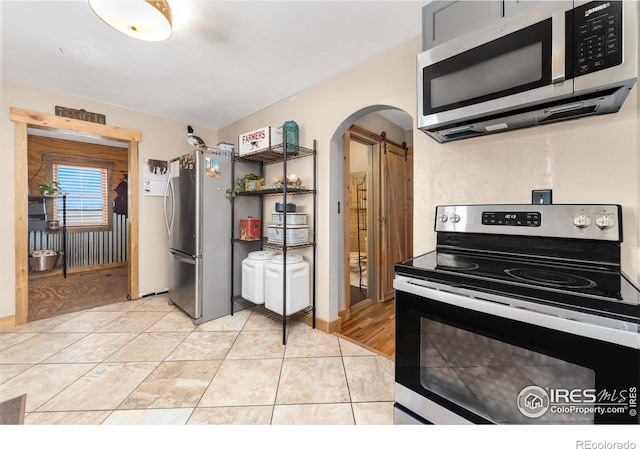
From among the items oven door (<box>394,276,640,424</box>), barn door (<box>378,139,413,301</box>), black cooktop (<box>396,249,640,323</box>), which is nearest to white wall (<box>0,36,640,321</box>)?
black cooktop (<box>396,249,640,323</box>)

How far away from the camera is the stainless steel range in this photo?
716 millimetres

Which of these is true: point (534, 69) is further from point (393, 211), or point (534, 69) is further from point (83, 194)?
point (83, 194)

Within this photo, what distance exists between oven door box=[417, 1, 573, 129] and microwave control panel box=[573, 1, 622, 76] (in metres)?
0.03

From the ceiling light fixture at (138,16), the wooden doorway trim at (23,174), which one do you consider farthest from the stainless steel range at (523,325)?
the wooden doorway trim at (23,174)

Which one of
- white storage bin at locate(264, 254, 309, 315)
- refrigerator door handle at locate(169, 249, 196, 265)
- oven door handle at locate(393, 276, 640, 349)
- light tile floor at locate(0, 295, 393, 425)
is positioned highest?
oven door handle at locate(393, 276, 640, 349)

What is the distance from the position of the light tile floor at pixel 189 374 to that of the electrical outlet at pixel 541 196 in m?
1.35

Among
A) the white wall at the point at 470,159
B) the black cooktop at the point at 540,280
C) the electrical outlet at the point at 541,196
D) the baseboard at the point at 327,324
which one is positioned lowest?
the baseboard at the point at 327,324

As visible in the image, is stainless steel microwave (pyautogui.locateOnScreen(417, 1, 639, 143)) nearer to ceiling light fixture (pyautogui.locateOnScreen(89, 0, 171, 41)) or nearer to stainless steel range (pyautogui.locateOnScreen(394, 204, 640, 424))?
stainless steel range (pyautogui.locateOnScreen(394, 204, 640, 424))

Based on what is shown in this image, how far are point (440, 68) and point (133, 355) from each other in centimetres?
276

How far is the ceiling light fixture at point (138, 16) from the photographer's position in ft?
4.11

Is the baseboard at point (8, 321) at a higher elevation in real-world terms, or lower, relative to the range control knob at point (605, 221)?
lower

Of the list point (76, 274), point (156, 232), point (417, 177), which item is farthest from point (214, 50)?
point (76, 274)

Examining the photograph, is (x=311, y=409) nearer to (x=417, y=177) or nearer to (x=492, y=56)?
(x=417, y=177)

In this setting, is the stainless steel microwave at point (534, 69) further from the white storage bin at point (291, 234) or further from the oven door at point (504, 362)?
the white storage bin at point (291, 234)
